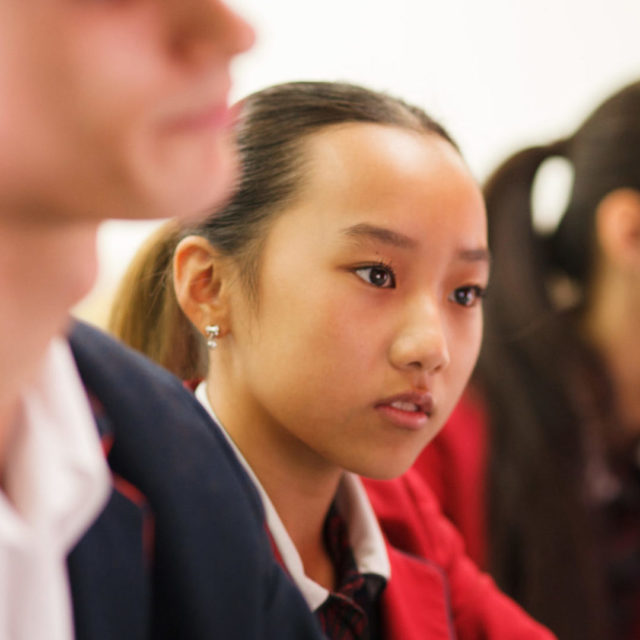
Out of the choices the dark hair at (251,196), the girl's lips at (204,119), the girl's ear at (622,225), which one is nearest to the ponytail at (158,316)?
the dark hair at (251,196)

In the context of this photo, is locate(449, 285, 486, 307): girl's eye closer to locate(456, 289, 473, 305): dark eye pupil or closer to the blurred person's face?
locate(456, 289, 473, 305): dark eye pupil

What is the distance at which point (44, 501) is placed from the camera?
0.30 meters

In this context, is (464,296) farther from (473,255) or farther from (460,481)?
(460,481)

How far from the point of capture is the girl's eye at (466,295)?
47 centimetres

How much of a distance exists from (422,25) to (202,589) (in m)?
1.22

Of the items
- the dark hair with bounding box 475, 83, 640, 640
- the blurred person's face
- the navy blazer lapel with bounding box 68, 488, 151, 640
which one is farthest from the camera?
the dark hair with bounding box 475, 83, 640, 640

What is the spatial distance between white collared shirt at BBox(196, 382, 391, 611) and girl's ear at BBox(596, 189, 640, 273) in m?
0.53

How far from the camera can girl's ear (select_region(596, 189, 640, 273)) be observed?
0.92 meters

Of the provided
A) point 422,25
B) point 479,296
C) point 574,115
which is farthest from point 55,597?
point 574,115

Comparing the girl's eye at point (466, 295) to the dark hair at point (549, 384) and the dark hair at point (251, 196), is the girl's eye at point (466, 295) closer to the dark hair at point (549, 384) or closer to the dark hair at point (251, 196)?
the dark hair at point (251, 196)

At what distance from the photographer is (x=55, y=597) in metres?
0.30

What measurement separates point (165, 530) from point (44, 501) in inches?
3.2

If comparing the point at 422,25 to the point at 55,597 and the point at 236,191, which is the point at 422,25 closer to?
the point at 236,191

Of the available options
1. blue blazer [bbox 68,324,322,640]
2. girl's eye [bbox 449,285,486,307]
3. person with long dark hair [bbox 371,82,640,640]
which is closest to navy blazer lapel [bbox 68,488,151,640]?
blue blazer [bbox 68,324,322,640]
